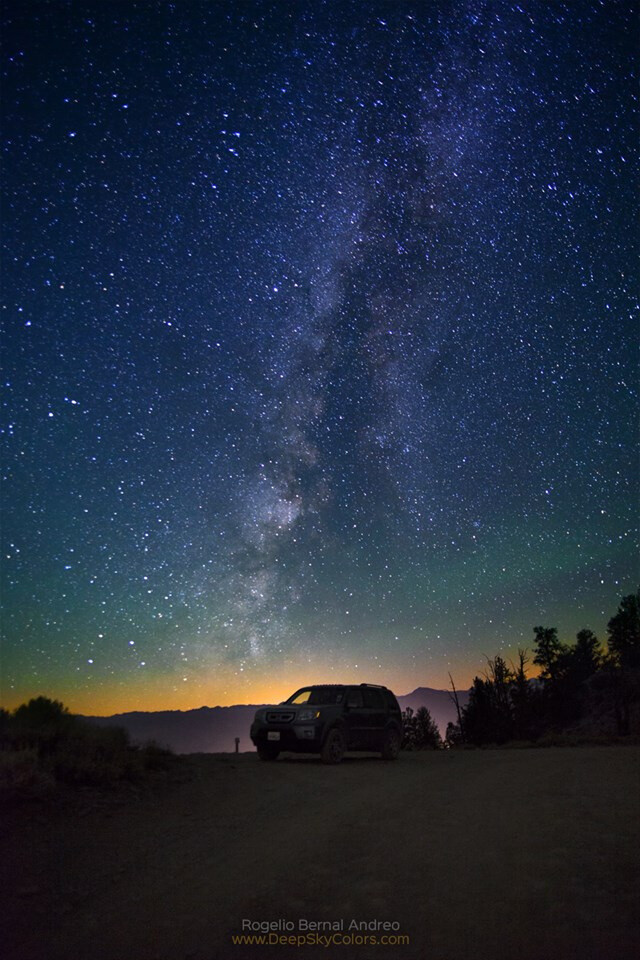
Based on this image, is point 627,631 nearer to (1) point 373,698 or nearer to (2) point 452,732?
(2) point 452,732

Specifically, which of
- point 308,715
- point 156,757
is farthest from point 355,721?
point 156,757

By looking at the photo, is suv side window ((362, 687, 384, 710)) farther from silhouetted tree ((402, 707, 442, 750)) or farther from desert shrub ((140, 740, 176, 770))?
silhouetted tree ((402, 707, 442, 750))

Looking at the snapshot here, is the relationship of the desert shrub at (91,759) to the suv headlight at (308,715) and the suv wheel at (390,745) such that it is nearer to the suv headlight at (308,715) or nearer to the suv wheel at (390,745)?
the suv headlight at (308,715)

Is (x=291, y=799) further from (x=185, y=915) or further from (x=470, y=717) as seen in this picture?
(x=470, y=717)

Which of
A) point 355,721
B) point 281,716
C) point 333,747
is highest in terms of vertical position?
point 281,716

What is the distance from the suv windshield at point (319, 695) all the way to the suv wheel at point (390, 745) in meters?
1.77

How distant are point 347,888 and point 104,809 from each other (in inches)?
160

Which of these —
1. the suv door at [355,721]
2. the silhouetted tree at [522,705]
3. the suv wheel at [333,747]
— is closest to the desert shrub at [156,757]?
the suv wheel at [333,747]

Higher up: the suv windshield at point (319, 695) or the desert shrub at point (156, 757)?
the suv windshield at point (319, 695)

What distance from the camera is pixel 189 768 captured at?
38.2 feet

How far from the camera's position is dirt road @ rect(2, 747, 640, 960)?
14.2ft

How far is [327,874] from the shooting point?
566 cm

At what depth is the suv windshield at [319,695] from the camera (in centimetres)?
1509

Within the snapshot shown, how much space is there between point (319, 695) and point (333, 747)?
1437 millimetres
